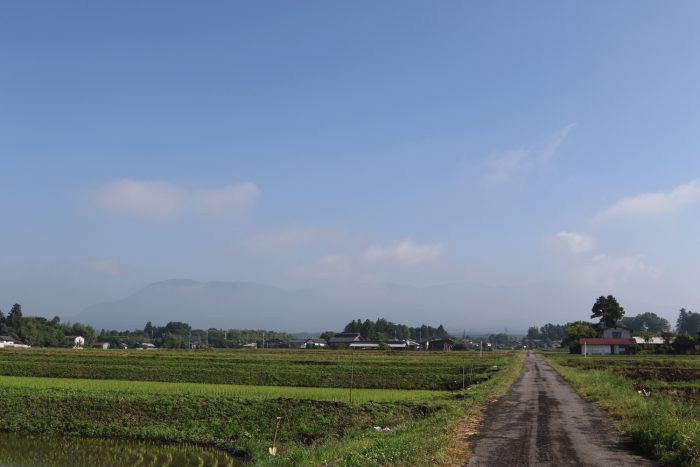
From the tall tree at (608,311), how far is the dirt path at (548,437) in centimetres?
11557

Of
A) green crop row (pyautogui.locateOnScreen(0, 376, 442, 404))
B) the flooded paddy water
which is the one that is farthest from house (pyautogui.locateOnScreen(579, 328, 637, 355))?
the flooded paddy water

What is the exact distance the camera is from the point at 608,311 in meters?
132

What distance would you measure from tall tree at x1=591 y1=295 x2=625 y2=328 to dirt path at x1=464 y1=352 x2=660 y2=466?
116m

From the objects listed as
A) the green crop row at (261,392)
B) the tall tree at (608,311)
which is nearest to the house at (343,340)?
the tall tree at (608,311)

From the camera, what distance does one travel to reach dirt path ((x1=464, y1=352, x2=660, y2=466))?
14211mm

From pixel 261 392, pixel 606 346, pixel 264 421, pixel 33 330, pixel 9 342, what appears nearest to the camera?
pixel 264 421

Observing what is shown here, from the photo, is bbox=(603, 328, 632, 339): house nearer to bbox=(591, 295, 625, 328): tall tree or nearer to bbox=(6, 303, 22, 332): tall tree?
bbox=(591, 295, 625, 328): tall tree

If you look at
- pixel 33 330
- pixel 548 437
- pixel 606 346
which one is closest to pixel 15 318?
pixel 33 330

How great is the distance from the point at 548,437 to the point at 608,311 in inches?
5027

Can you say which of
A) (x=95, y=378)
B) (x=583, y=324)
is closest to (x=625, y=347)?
(x=583, y=324)

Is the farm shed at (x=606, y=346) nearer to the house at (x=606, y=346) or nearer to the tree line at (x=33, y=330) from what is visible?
the house at (x=606, y=346)

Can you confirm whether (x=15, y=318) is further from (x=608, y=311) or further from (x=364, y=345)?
(x=608, y=311)

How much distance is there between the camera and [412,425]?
1984 cm

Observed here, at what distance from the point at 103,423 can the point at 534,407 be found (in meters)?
19.7
